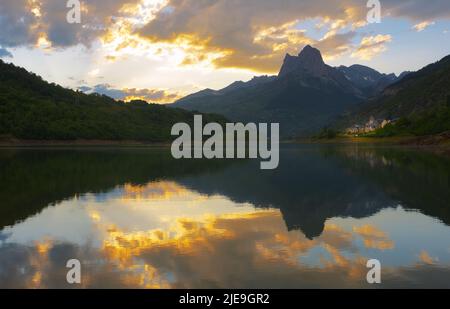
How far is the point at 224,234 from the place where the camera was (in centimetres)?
2153

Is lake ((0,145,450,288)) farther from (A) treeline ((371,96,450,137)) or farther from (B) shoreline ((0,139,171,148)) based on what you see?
(B) shoreline ((0,139,171,148))

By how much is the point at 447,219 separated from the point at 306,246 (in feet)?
36.4

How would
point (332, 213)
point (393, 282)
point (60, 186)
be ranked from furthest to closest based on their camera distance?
point (60, 186), point (332, 213), point (393, 282)

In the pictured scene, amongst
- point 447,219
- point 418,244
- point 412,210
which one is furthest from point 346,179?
point 418,244

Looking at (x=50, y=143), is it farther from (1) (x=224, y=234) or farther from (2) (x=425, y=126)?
(1) (x=224, y=234)

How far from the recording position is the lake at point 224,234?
14.8m

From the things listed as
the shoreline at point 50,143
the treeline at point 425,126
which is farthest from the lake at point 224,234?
the shoreline at point 50,143

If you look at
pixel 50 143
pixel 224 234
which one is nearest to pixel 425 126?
pixel 50 143

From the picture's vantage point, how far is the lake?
48.6 ft

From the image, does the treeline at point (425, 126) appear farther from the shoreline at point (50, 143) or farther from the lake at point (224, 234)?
the lake at point (224, 234)

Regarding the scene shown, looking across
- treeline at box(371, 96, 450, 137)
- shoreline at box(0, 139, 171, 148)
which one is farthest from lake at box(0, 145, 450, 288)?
shoreline at box(0, 139, 171, 148)

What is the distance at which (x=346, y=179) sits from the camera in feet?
151
